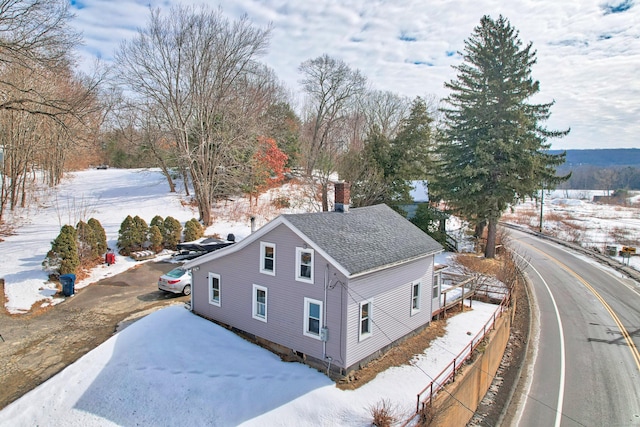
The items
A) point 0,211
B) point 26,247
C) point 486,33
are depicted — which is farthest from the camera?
point 486,33

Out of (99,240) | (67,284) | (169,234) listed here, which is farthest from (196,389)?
(169,234)

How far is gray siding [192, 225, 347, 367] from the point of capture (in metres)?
12.1

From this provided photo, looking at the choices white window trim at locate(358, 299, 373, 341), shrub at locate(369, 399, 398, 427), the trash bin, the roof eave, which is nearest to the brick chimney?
the roof eave

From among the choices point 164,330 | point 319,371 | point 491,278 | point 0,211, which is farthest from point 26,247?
point 491,278

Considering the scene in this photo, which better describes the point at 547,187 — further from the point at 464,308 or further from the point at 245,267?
the point at 245,267

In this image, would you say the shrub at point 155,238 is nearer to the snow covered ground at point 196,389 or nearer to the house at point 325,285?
the house at point 325,285

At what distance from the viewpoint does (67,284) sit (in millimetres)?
18453

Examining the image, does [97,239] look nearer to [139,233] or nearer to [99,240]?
[99,240]

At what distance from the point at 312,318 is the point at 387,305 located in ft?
9.50

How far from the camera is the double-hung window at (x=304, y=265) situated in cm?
1260

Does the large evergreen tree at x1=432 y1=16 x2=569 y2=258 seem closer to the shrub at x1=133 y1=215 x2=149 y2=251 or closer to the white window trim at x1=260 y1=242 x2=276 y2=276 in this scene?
the white window trim at x1=260 y1=242 x2=276 y2=276

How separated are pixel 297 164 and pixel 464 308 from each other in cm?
3225

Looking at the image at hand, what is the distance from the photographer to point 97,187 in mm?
43469

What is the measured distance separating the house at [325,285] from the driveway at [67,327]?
3.55 meters
